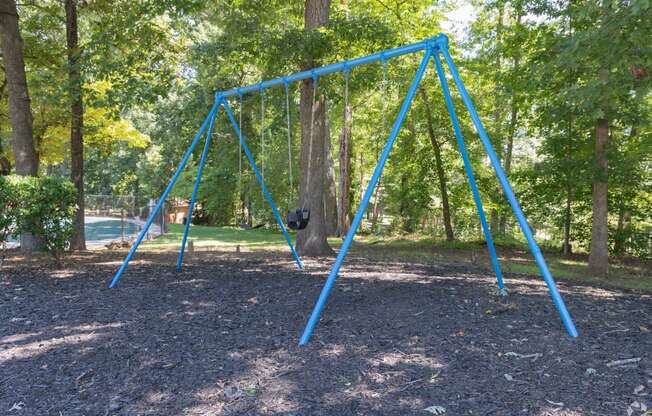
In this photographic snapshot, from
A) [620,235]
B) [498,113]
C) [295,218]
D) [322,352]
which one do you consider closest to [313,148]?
[295,218]

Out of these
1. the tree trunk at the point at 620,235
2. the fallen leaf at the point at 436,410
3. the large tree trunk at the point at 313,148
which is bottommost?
the fallen leaf at the point at 436,410

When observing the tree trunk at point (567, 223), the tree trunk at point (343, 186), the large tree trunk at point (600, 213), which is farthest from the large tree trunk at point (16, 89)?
the tree trunk at point (567, 223)

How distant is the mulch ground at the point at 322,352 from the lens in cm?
276

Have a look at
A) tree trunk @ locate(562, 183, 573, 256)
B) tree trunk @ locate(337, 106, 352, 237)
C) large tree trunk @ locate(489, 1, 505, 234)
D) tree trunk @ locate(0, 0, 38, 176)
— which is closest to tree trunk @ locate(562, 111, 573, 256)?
tree trunk @ locate(562, 183, 573, 256)

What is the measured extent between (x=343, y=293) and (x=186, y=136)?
13246 mm

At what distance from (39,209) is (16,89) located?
3.03m

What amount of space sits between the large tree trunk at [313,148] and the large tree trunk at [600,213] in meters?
5.62

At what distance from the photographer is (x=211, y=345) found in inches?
145

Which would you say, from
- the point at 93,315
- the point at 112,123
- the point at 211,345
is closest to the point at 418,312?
the point at 211,345

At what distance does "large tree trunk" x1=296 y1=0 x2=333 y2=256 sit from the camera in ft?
28.8

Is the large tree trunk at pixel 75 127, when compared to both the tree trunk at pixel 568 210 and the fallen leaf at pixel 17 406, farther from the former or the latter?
the tree trunk at pixel 568 210

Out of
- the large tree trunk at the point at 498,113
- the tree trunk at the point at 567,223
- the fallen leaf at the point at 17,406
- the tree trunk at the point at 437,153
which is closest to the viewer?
the fallen leaf at the point at 17,406

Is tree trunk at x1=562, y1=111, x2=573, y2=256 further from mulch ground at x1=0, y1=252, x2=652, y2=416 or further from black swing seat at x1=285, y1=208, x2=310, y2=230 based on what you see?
black swing seat at x1=285, y1=208, x2=310, y2=230

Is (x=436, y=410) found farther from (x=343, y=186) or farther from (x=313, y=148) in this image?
(x=343, y=186)
